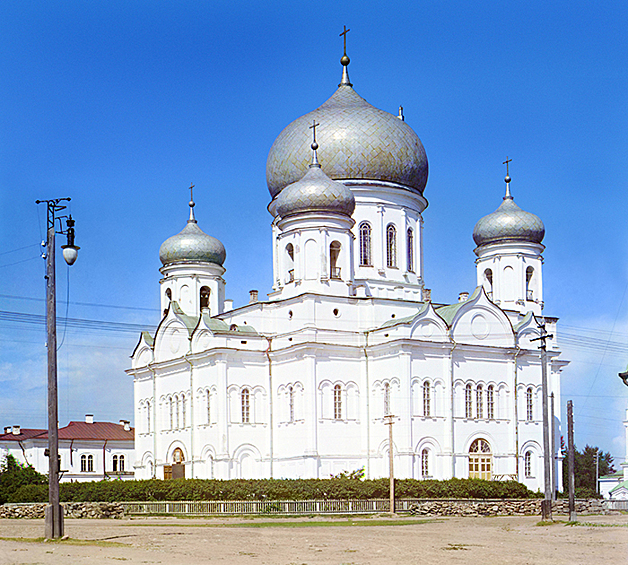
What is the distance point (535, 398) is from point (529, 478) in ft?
12.9

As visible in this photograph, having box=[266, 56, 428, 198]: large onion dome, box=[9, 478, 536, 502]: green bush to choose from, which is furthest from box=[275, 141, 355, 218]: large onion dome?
box=[9, 478, 536, 502]: green bush

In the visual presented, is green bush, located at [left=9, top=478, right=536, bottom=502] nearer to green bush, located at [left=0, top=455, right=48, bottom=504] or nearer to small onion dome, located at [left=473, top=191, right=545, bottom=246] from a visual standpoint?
green bush, located at [left=0, top=455, right=48, bottom=504]

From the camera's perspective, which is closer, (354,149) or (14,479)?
(354,149)

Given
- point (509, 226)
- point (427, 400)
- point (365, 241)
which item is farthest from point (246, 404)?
point (509, 226)

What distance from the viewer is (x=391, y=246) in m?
51.1

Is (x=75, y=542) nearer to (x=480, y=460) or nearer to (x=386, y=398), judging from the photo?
(x=386, y=398)

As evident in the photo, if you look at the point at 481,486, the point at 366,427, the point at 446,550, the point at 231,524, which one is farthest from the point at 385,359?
the point at 446,550

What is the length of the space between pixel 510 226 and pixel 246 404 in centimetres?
1760

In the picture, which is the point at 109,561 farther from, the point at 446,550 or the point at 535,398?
the point at 535,398

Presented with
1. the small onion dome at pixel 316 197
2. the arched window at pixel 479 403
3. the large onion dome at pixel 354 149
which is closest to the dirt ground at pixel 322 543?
the arched window at pixel 479 403

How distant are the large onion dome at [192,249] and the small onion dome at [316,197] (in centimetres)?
851

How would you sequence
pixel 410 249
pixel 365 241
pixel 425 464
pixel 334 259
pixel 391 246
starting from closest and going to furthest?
pixel 425 464 → pixel 334 259 → pixel 365 241 → pixel 391 246 → pixel 410 249

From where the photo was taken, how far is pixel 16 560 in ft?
58.5

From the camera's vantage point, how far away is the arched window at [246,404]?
4709cm
